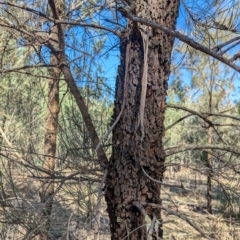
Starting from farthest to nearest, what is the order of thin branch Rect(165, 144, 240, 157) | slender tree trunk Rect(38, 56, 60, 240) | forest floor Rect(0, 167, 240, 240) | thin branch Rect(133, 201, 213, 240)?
1. thin branch Rect(165, 144, 240, 157)
2. slender tree trunk Rect(38, 56, 60, 240)
3. forest floor Rect(0, 167, 240, 240)
4. thin branch Rect(133, 201, 213, 240)

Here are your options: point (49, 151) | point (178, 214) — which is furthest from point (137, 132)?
point (49, 151)

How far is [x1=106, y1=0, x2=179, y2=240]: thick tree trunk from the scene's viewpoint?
1.50m

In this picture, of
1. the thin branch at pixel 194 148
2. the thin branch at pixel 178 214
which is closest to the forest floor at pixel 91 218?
the thin branch at pixel 178 214

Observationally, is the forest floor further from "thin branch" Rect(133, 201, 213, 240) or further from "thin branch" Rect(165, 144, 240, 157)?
"thin branch" Rect(165, 144, 240, 157)

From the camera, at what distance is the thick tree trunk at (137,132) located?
1.50m

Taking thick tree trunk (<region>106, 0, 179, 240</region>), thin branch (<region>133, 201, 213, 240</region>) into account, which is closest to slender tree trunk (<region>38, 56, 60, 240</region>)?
thick tree trunk (<region>106, 0, 179, 240</region>)

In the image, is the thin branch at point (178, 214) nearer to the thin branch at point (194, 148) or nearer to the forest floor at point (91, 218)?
the forest floor at point (91, 218)

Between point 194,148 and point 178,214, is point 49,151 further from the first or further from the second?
point 178,214

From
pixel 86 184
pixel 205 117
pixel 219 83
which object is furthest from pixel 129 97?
pixel 219 83

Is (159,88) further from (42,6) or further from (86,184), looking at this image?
(42,6)

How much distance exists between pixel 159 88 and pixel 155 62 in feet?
0.38

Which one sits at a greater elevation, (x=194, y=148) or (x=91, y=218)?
(x=194, y=148)

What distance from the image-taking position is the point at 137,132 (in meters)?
1.52

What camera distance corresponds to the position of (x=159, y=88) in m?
1.60
